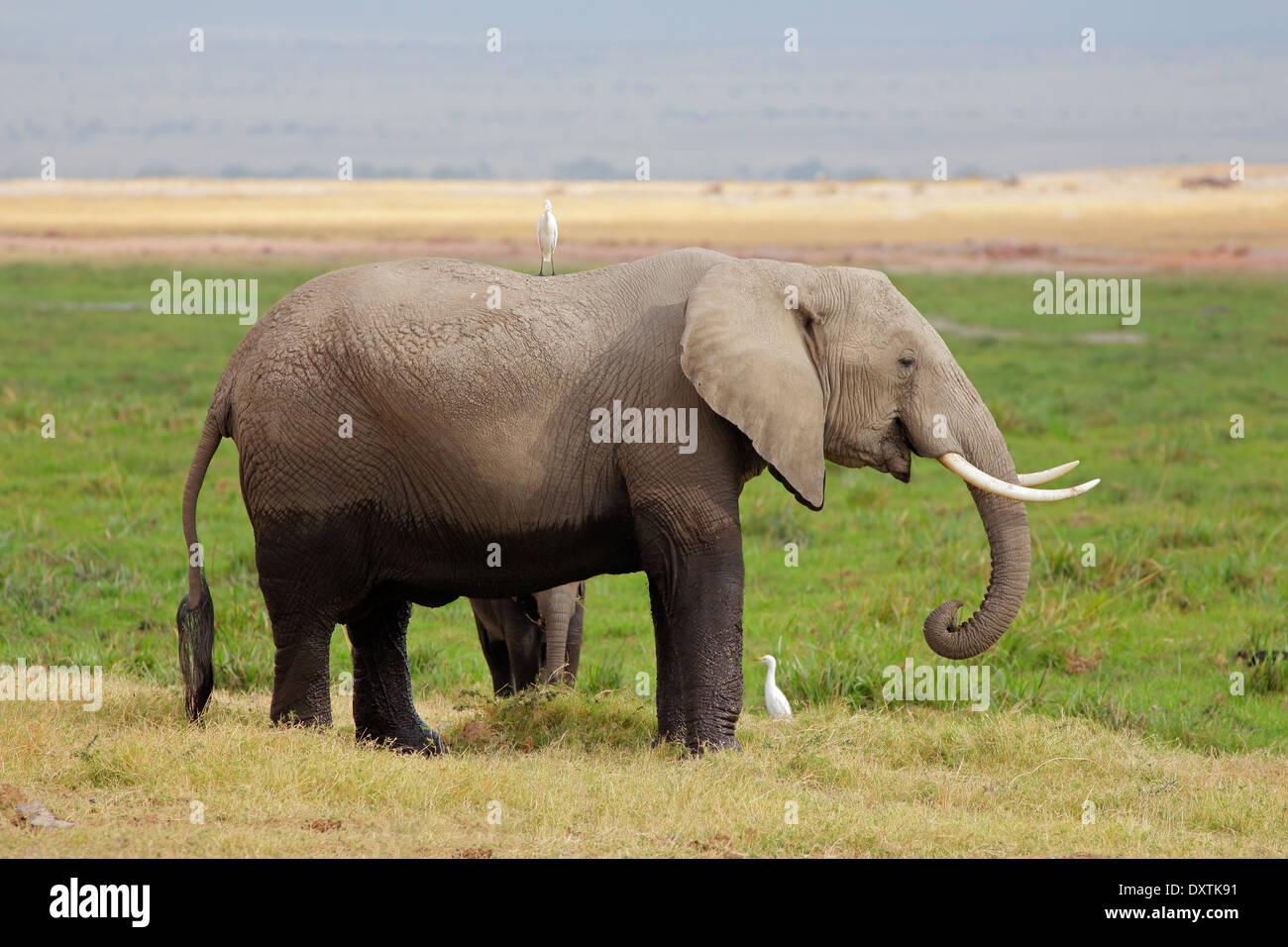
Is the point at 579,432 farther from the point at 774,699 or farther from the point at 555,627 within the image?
the point at 774,699

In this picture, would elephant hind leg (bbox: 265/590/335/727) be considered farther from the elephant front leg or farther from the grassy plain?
the elephant front leg

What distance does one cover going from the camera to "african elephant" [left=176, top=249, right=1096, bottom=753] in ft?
23.6

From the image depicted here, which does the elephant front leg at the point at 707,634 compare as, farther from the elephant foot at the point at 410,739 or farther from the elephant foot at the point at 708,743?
the elephant foot at the point at 410,739

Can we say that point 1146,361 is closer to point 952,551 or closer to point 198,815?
point 952,551

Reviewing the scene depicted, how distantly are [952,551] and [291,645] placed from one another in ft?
22.3

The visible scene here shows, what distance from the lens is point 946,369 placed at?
Result: 743cm

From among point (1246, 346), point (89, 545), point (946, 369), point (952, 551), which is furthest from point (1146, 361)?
point (946, 369)

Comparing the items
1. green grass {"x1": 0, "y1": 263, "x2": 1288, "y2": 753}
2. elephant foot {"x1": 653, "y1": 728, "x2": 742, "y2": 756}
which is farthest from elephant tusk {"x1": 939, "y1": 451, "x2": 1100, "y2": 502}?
green grass {"x1": 0, "y1": 263, "x2": 1288, "y2": 753}

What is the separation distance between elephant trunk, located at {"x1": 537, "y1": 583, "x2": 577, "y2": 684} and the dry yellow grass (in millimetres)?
823

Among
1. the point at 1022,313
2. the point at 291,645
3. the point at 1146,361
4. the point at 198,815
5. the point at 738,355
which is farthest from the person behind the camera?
the point at 1022,313

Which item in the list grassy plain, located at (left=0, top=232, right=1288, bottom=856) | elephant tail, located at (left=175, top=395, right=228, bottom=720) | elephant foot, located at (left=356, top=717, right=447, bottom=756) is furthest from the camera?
elephant foot, located at (left=356, top=717, right=447, bottom=756)

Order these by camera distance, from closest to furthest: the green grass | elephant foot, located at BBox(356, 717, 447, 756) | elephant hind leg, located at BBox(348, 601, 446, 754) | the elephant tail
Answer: the elephant tail < elephant foot, located at BBox(356, 717, 447, 756) < elephant hind leg, located at BBox(348, 601, 446, 754) < the green grass

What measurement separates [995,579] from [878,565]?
5.75 m

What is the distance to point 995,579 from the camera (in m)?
7.42
